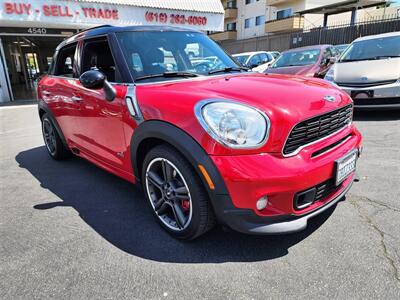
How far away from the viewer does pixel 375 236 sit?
234 cm

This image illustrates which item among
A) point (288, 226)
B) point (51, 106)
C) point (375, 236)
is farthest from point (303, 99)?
point (51, 106)

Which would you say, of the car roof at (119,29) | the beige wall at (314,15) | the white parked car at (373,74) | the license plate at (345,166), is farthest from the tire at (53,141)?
the beige wall at (314,15)

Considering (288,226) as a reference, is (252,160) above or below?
above

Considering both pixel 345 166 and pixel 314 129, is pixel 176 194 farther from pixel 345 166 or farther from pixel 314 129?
pixel 345 166

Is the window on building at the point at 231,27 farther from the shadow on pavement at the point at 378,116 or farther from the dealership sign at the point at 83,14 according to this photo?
the shadow on pavement at the point at 378,116

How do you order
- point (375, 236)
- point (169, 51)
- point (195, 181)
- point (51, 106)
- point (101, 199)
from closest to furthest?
point (195, 181)
point (375, 236)
point (169, 51)
point (101, 199)
point (51, 106)

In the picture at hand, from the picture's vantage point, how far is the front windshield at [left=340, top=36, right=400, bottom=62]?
627cm

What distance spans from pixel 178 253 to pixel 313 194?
3.50ft

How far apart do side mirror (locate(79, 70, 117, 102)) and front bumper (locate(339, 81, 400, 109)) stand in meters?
4.80

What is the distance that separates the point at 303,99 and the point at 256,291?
51.4 inches

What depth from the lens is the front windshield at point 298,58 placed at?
27.7 ft

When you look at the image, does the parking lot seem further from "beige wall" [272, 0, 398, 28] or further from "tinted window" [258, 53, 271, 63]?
"beige wall" [272, 0, 398, 28]

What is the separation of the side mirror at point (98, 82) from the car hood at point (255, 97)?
0.30 meters

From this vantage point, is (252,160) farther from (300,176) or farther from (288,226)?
(288,226)
